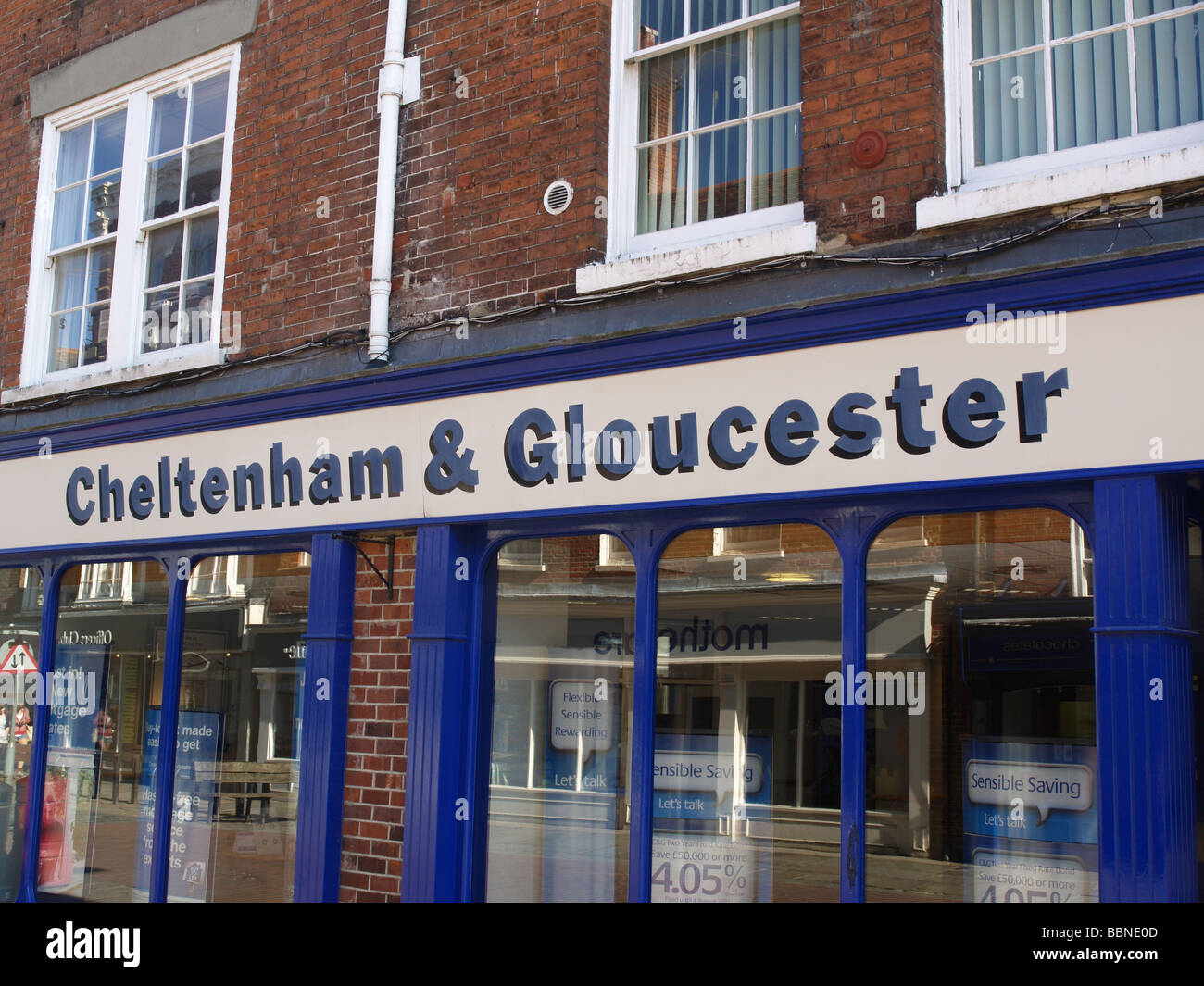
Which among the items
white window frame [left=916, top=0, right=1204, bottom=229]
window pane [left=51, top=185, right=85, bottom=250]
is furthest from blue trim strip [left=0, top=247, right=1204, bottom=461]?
window pane [left=51, top=185, right=85, bottom=250]

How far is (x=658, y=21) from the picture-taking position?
646 centimetres

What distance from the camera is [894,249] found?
5289 mm

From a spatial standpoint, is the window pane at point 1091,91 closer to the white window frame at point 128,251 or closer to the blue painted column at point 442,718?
the blue painted column at point 442,718

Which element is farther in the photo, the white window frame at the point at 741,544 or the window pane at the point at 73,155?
the window pane at the point at 73,155

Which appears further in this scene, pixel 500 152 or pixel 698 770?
pixel 500 152

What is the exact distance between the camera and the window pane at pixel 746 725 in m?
5.46

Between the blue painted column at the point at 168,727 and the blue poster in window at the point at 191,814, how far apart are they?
0.03 metres

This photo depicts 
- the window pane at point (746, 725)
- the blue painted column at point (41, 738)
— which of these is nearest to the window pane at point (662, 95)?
the window pane at point (746, 725)

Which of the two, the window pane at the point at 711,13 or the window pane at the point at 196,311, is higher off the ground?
the window pane at the point at 711,13

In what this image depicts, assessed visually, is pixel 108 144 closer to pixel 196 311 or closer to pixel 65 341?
pixel 65 341

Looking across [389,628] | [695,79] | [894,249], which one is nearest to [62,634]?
[389,628]

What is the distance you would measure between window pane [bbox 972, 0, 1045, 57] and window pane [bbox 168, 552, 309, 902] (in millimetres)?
4577

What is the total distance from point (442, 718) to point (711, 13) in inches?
151

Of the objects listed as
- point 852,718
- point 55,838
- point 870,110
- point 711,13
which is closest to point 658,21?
point 711,13
